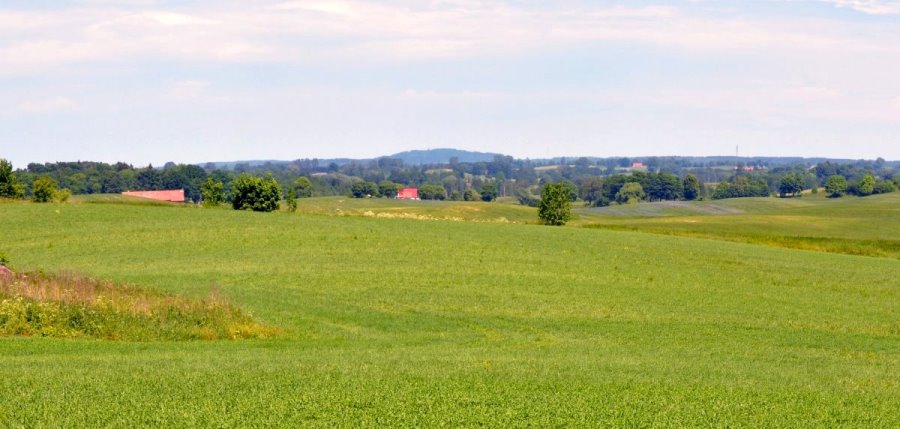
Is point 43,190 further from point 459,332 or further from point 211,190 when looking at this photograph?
point 459,332

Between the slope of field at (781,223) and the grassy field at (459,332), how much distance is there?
43.5ft

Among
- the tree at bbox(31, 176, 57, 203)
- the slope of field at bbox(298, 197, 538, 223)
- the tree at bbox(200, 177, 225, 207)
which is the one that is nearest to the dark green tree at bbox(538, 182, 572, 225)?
the slope of field at bbox(298, 197, 538, 223)

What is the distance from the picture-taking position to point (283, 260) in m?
46.4

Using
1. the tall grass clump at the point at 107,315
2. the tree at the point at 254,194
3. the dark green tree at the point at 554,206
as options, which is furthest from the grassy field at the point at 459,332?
the dark green tree at the point at 554,206

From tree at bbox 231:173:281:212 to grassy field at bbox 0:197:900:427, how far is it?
3583cm

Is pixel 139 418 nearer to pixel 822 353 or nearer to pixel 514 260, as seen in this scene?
pixel 822 353

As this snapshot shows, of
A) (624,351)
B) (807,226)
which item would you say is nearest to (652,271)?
(624,351)

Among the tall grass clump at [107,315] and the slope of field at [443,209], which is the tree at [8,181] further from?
the tall grass clump at [107,315]

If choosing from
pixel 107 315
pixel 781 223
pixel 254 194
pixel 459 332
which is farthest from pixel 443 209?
pixel 107 315

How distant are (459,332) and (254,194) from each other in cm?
7854

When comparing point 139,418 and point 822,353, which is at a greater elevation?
point 139,418

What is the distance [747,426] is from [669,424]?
132 cm

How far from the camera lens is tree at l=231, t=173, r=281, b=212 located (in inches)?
4075

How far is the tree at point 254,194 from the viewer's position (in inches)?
4075
